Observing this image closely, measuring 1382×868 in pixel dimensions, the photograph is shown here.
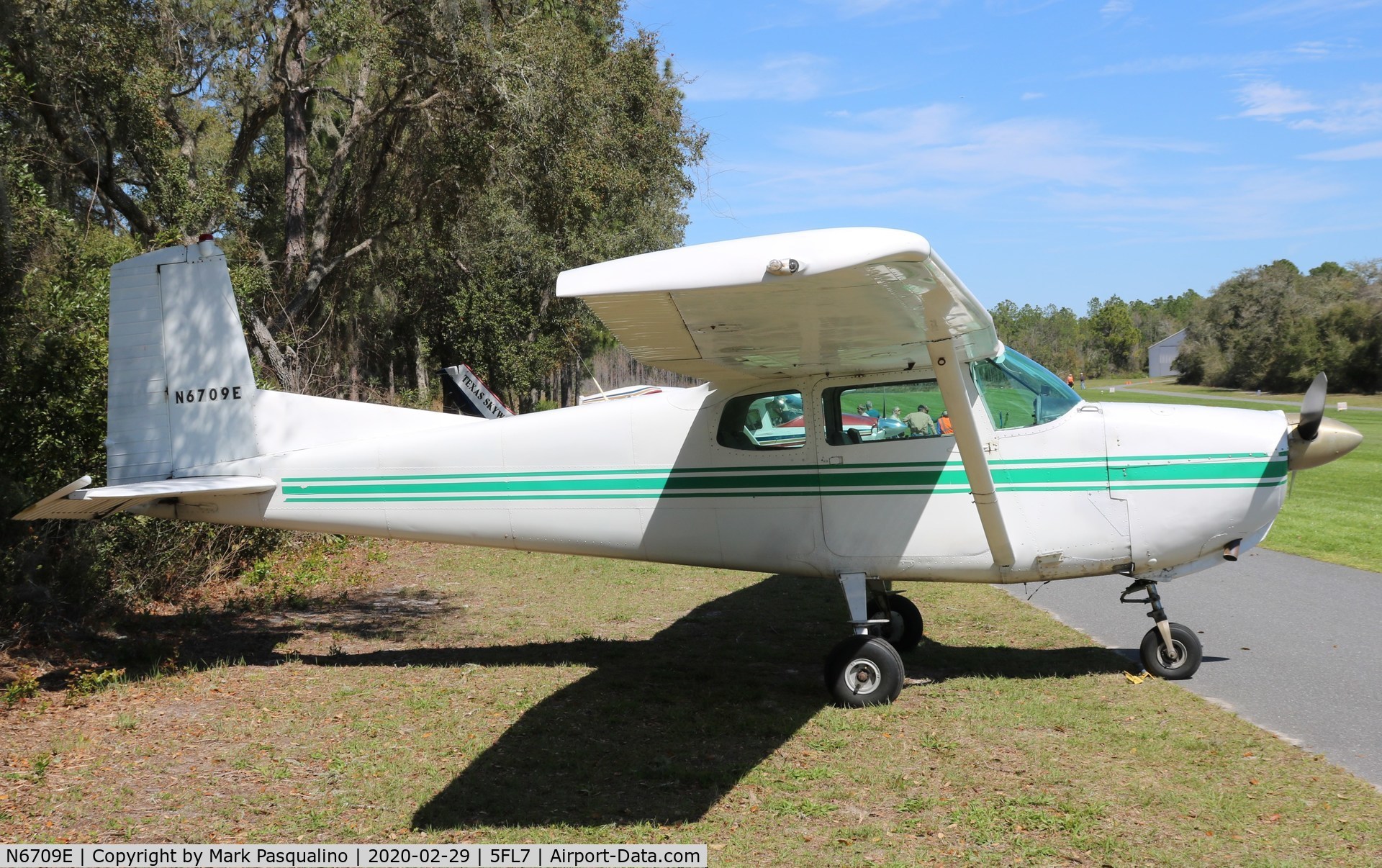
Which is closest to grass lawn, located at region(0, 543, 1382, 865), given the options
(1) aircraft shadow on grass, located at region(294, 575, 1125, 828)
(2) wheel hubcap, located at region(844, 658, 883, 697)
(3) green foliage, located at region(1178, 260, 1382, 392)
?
(1) aircraft shadow on grass, located at region(294, 575, 1125, 828)

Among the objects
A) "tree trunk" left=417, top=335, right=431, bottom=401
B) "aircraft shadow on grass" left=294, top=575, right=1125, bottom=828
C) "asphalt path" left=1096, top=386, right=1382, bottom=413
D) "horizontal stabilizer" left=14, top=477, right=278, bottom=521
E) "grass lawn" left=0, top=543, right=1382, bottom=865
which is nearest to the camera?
"grass lawn" left=0, top=543, right=1382, bottom=865

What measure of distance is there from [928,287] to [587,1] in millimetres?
13219

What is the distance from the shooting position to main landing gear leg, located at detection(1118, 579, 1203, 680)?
6.51m

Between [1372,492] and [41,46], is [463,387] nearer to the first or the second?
[41,46]

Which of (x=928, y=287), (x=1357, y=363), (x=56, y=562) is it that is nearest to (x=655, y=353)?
(x=928, y=287)

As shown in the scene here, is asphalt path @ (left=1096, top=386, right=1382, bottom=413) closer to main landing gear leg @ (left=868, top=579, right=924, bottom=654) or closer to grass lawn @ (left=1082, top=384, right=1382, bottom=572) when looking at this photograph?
grass lawn @ (left=1082, top=384, right=1382, bottom=572)

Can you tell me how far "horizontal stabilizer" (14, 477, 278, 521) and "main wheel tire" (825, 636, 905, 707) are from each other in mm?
4307

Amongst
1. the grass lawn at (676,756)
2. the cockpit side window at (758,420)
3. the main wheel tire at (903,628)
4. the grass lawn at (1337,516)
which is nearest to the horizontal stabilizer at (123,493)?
the grass lawn at (676,756)

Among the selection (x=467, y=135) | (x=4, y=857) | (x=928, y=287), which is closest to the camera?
(x=4, y=857)

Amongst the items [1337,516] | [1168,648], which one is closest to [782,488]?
[1168,648]

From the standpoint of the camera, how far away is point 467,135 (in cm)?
1455

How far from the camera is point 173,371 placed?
23.1 feet

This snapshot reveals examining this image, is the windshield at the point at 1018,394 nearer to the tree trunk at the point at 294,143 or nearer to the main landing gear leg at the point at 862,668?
the main landing gear leg at the point at 862,668
